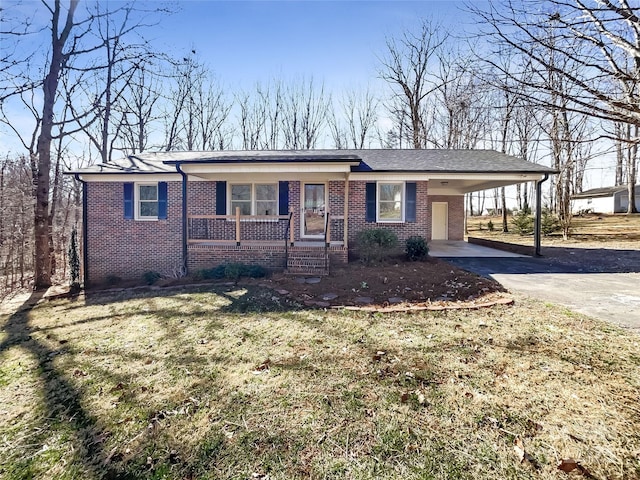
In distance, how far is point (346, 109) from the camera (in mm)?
29859

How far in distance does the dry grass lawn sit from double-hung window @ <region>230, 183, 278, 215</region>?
6919mm

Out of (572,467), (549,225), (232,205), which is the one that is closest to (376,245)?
(232,205)

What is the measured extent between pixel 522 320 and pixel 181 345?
5.23m

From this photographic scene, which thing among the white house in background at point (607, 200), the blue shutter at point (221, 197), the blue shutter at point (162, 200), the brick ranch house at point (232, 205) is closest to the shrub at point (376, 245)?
the brick ranch house at point (232, 205)

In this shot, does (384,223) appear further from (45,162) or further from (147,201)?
(45,162)

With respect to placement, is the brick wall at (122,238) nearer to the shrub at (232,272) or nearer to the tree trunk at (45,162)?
the tree trunk at (45,162)

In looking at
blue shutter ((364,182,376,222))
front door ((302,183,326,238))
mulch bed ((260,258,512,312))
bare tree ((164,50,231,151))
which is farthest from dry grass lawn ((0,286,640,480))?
bare tree ((164,50,231,151))

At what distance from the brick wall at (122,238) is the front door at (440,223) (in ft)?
39.4

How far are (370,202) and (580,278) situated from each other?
6297 mm

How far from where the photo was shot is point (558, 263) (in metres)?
10.5

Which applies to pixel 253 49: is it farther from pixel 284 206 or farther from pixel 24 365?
pixel 24 365

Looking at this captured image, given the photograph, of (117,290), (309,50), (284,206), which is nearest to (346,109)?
(309,50)

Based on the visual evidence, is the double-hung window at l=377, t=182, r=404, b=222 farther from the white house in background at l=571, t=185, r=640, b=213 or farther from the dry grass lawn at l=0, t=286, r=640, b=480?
the white house in background at l=571, t=185, r=640, b=213

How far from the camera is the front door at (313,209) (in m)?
11.9
